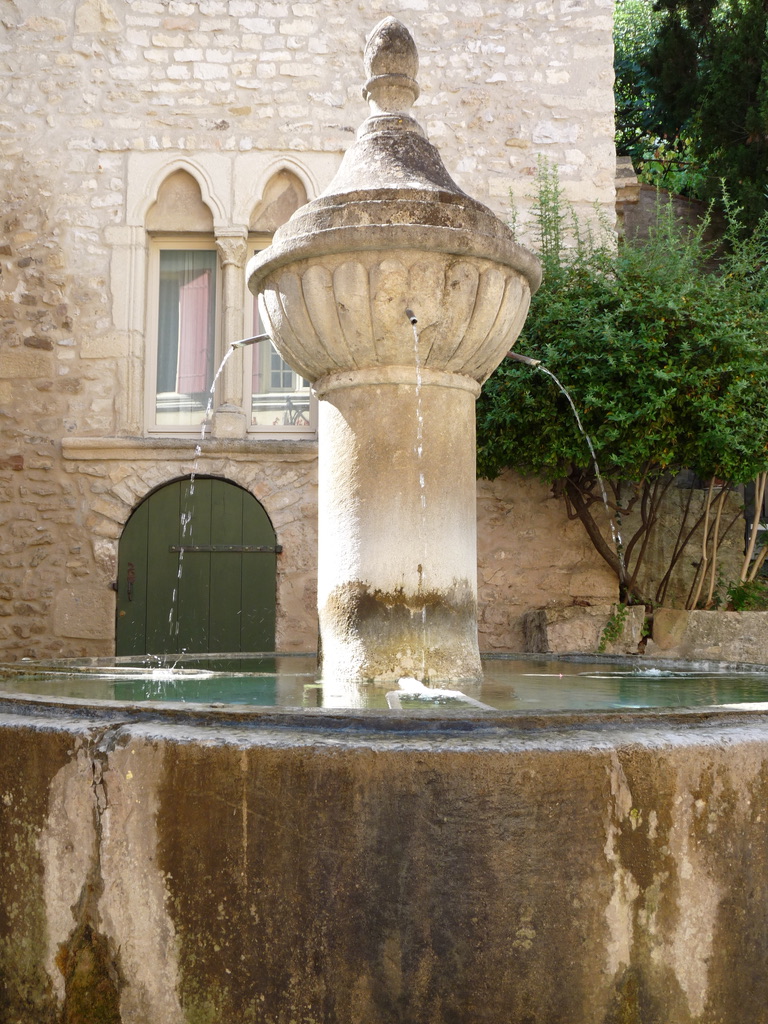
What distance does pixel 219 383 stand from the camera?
8117mm

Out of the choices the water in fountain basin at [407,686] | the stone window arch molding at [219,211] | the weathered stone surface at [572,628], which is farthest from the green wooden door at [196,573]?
the water in fountain basin at [407,686]

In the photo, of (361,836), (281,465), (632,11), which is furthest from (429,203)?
(632,11)

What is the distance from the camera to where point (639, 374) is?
21.8 feet

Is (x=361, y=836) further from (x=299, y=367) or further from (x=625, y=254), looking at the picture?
(x=625, y=254)

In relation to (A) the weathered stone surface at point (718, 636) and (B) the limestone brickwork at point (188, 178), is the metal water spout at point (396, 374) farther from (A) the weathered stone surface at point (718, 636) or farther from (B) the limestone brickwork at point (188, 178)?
(B) the limestone brickwork at point (188, 178)

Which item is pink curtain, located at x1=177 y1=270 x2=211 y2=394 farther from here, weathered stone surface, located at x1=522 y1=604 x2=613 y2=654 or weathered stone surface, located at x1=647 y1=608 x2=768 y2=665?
weathered stone surface, located at x1=647 y1=608 x2=768 y2=665

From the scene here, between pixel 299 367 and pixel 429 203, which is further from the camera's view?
pixel 299 367

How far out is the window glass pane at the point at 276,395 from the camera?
8.13 meters

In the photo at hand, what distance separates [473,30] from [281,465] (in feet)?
12.7

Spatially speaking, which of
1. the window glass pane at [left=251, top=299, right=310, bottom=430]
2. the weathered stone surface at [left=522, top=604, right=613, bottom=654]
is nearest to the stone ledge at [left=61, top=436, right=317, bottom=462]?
the window glass pane at [left=251, top=299, right=310, bottom=430]

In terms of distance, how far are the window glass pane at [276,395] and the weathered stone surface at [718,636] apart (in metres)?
3.28

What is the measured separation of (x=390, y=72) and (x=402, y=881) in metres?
2.88

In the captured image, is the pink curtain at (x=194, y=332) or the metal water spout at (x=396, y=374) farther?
the pink curtain at (x=194, y=332)

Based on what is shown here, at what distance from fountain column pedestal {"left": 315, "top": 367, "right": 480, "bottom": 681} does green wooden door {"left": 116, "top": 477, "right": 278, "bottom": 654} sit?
440cm
